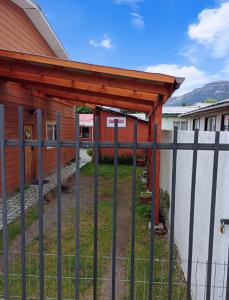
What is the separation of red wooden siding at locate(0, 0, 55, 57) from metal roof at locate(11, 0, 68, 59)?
0.45ft

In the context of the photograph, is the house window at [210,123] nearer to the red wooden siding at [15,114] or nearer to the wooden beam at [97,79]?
the red wooden siding at [15,114]

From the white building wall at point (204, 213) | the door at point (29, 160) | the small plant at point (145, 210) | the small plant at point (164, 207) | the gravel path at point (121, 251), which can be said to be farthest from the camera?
the door at point (29, 160)

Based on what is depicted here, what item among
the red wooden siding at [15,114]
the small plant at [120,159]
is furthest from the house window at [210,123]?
the red wooden siding at [15,114]

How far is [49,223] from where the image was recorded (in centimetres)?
593

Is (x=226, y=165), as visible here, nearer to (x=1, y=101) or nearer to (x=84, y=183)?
(x=1, y=101)

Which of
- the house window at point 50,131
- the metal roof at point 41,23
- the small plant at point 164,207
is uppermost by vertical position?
the metal roof at point 41,23

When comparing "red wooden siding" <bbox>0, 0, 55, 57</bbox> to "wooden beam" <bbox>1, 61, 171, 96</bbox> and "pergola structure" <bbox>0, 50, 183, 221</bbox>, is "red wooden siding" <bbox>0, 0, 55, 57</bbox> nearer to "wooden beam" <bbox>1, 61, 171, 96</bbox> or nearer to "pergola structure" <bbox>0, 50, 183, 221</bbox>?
"pergola structure" <bbox>0, 50, 183, 221</bbox>

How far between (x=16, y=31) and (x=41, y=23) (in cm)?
165

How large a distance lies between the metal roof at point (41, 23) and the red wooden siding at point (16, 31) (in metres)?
0.14

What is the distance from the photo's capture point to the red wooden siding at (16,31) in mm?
7213

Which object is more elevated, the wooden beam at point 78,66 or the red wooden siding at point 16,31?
the red wooden siding at point 16,31

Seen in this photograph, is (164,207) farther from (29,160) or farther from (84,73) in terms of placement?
(29,160)

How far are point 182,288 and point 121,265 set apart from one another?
0.96 meters

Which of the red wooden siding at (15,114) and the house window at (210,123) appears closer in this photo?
the red wooden siding at (15,114)
